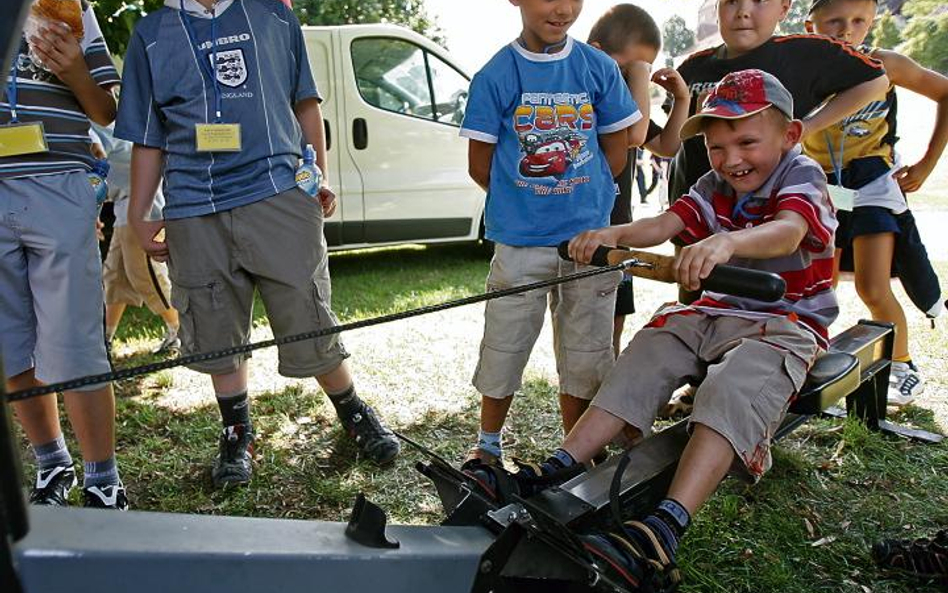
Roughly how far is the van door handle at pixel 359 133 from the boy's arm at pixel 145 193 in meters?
4.28

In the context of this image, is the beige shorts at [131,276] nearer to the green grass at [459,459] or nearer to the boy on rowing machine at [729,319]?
the green grass at [459,459]

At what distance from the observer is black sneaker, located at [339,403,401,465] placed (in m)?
3.02

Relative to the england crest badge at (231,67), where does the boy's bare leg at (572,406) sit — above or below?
below

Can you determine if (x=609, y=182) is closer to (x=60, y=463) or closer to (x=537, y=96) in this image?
(x=537, y=96)

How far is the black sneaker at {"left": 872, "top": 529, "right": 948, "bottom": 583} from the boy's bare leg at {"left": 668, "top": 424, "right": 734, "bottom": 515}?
661 mm

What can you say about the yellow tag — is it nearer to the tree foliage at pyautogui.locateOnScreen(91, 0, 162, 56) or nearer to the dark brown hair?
the dark brown hair

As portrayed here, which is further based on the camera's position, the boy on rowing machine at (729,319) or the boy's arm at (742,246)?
the boy on rowing machine at (729,319)

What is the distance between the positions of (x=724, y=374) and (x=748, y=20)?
159 cm

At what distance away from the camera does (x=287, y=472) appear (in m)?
2.97

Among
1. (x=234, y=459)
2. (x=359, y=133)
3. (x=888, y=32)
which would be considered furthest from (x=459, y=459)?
(x=888, y=32)

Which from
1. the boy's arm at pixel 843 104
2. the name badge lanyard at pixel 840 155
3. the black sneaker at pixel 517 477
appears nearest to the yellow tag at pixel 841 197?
the boy's arm at pixel 843 104

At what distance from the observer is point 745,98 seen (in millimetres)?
2338

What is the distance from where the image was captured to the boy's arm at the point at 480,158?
2.66 m

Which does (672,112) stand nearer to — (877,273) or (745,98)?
(745,98)
